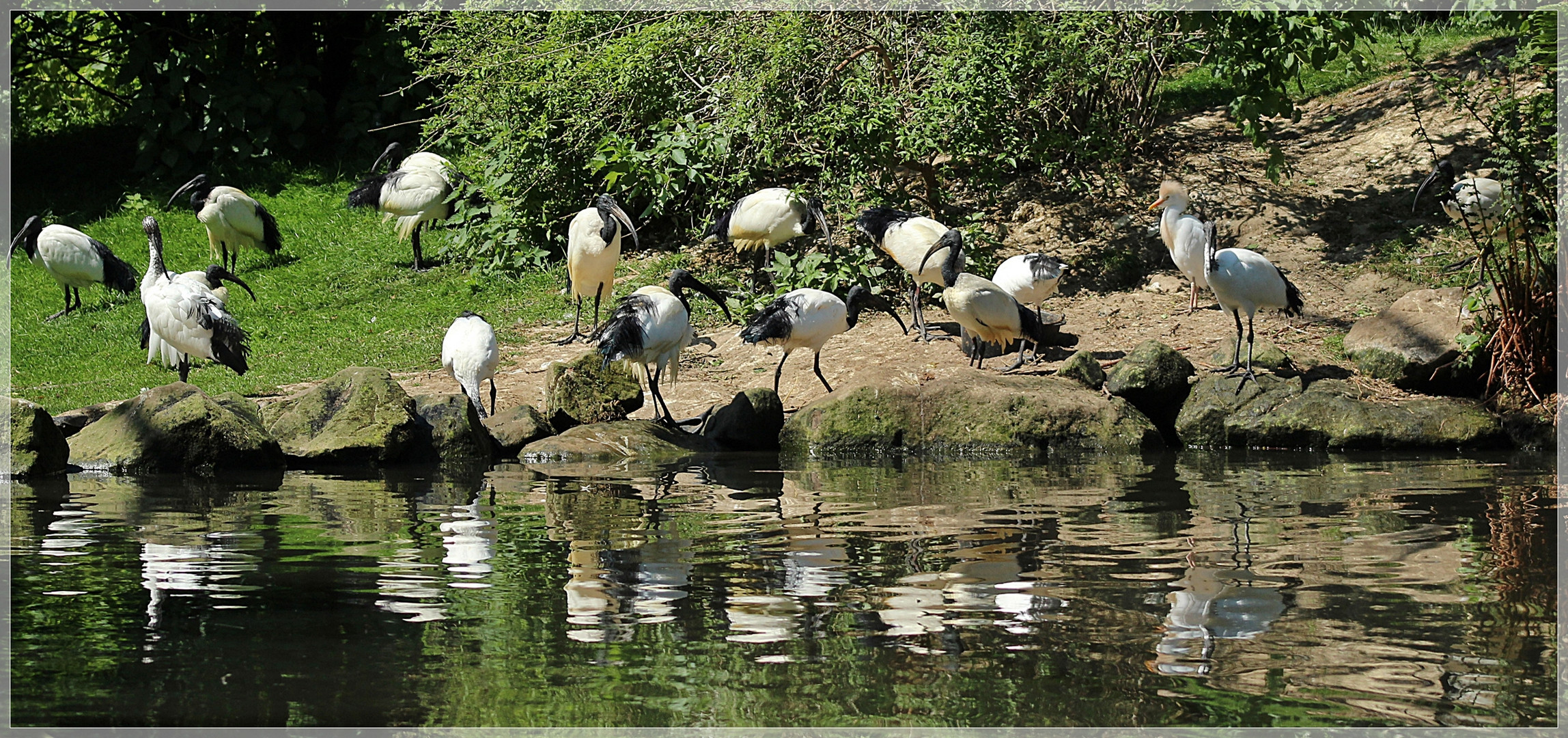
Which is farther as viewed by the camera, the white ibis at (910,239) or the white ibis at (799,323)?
the white ibis at (910,239)

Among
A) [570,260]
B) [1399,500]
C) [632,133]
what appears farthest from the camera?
[632,133]

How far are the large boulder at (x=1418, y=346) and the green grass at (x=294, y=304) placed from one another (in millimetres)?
6048

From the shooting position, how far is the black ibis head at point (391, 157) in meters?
17.3

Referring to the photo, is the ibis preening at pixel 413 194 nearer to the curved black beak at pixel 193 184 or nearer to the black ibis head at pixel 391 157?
the black ibis head at pixel 391 157

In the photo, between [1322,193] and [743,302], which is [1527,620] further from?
[1322,193]

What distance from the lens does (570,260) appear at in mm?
12562

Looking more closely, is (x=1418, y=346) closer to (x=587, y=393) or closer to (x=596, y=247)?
(x=587, y=393)

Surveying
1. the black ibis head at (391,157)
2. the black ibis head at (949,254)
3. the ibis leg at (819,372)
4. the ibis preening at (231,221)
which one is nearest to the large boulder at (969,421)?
the ibis leg at (819,372)

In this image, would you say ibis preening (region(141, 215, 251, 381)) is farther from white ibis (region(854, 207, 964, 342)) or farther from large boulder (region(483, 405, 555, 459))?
white ibis (region(854, 207, 964, 342))

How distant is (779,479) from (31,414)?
14.8ft

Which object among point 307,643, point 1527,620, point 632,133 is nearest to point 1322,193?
point 632,133

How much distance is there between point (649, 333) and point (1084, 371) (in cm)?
313

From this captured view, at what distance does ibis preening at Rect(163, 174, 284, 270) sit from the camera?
15492mm

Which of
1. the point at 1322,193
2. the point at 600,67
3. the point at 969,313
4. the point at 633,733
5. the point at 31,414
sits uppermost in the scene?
the point at 600,67
